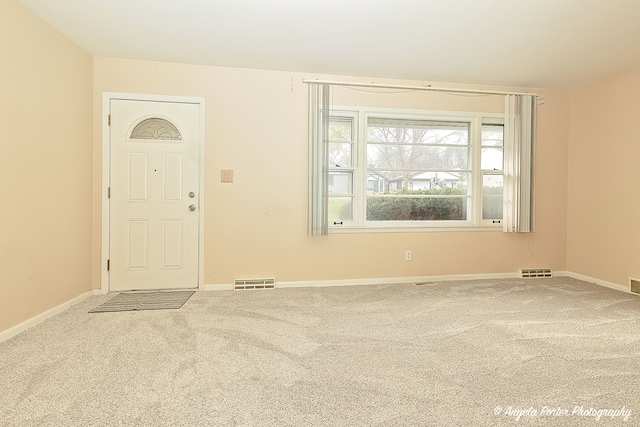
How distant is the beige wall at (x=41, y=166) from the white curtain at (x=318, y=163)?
92.5 inches

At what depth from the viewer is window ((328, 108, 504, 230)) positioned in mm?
3965

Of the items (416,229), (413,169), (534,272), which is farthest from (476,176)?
(534,272)

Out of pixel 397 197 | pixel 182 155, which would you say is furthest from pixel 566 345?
pixel 182 155

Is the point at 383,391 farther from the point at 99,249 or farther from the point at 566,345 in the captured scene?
the point at 99,249

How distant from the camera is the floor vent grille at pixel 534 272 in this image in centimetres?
428

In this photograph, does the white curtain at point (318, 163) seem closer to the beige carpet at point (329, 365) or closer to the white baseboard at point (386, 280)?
the white baseboard at point (386, 280)

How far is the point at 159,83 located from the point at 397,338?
11.5 ft

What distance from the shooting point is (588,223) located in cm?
415

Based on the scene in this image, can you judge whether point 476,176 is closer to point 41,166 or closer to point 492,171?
point 492,171

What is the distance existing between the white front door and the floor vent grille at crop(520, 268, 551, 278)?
416 cm

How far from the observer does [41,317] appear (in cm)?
269

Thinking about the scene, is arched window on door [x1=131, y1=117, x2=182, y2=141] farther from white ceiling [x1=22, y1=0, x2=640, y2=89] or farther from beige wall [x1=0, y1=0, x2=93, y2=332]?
white ceiling [x1=22, y1=0, x2=640, y2=89]

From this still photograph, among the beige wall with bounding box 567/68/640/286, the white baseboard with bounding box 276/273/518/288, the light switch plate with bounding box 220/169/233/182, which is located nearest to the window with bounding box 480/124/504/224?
the white baseboard with bounding box 276/273/518/288

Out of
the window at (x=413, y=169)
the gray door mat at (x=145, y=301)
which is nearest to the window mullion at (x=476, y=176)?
the window at (x=413, y=169)
